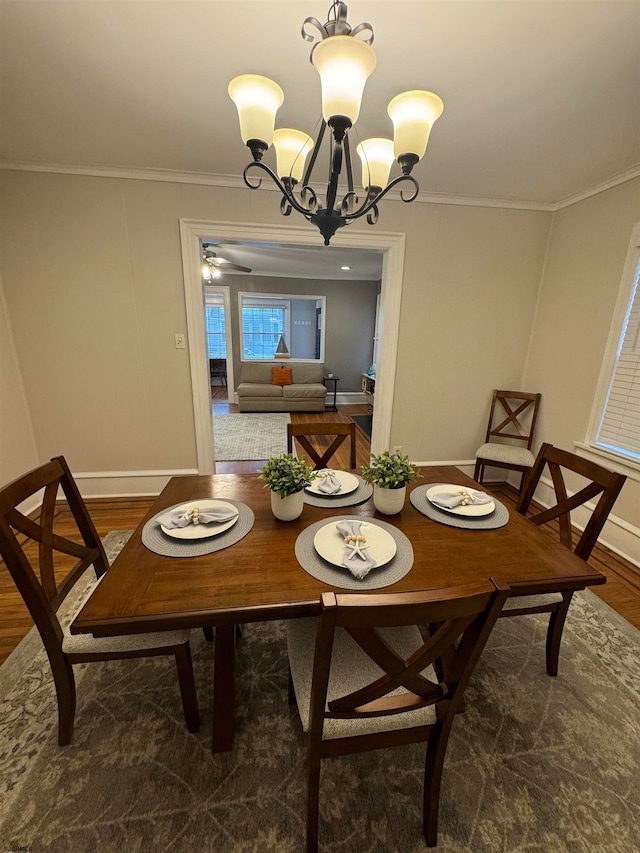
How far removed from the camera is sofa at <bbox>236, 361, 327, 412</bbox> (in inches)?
232

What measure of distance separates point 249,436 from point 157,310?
2364mm

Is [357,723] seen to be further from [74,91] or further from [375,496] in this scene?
[74,91]

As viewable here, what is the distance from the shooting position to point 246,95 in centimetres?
109

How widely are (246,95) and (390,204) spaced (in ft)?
5.97

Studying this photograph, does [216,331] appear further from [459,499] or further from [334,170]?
[459,499]

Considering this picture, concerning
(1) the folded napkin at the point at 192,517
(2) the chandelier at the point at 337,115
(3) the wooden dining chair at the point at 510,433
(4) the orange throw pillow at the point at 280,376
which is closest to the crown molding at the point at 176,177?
(2) the chandelier at the point at 337,115

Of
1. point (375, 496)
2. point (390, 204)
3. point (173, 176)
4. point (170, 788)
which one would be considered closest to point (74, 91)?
point (173, 176)

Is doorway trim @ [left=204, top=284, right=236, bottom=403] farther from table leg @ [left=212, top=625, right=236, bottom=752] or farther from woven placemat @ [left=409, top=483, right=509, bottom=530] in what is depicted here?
table leg @ [left=212, top=625, right=236, bottom=752]

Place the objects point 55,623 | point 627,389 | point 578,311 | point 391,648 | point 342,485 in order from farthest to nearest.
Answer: point 578,311 → point 627,389 → point 342,485 → point 55,623 → point 391,648

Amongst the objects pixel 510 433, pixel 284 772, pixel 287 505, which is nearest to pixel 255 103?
pixel 287 505

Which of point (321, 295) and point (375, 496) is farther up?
point (321, 295)

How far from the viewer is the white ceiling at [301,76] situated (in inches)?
45.8

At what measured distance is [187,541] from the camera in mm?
1129

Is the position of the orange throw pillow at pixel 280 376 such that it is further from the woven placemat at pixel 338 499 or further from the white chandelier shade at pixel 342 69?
the white chandelier shade at pixel 342 69
